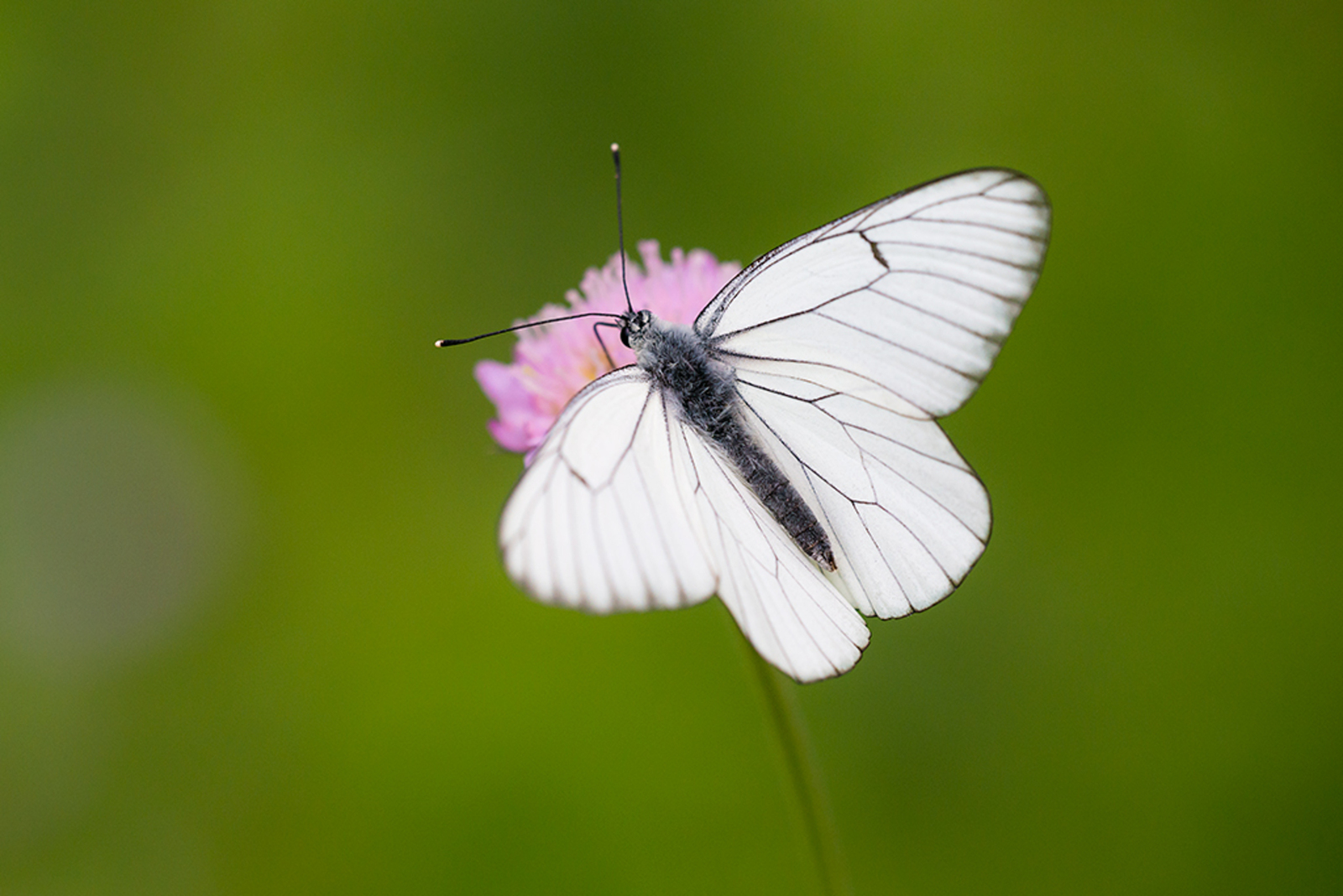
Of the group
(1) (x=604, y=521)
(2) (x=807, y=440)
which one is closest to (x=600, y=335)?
(2) (x=807, y=440)

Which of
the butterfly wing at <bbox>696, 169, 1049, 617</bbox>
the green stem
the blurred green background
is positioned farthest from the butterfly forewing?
the blurred green background

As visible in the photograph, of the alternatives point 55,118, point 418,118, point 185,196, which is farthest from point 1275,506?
point 55,118

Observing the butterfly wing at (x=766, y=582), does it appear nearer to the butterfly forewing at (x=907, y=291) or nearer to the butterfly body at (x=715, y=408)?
the butterfly body at (x=715, y=408)

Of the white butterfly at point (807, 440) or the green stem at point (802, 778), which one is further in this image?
the green stem at point (802, 778)

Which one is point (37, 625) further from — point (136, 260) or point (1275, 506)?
point (1275, 506)

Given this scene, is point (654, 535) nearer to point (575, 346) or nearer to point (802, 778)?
point (802, 778)

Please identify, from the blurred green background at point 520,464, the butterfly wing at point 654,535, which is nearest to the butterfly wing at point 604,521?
the butterfly wing at point 654,535

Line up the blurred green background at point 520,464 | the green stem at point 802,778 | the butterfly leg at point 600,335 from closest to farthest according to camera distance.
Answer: the green stem at point 802,778, the butterfly leg at point 600,335, the blurred green background at point 520,464
